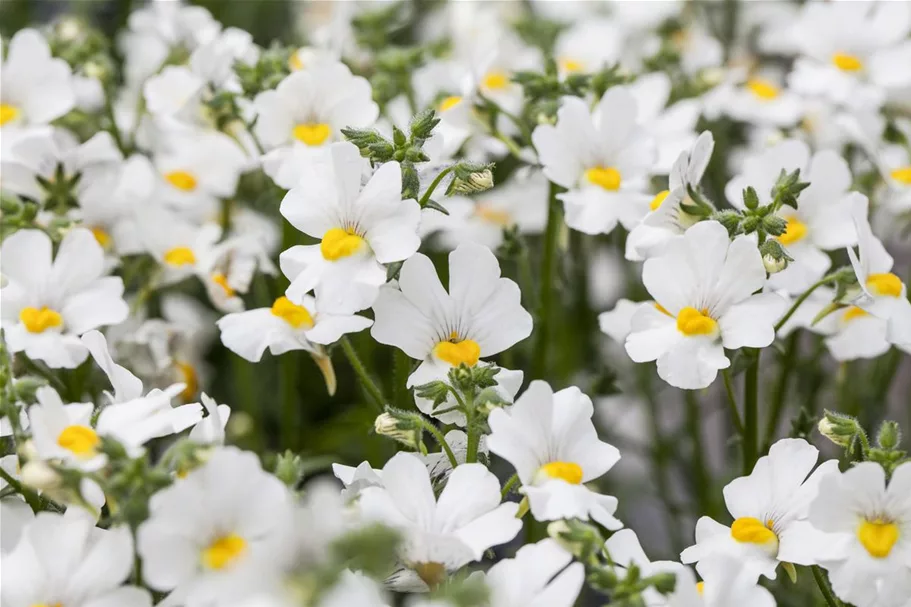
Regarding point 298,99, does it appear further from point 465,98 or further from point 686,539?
point 686,539

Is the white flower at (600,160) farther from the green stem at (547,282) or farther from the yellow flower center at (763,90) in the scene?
the yellow flower center at (763,90)

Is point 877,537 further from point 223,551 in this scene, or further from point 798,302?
point 223,551

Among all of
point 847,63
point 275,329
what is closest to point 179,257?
point 275,329

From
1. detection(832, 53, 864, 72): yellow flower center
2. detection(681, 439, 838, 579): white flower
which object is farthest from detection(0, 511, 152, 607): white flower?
detection(832, 53, 864, 72): yellow flower center

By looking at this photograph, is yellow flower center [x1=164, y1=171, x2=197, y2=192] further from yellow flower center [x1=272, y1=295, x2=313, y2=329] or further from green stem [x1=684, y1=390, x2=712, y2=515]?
green stem [x1=684, y1=390, x2=712, y2=515]

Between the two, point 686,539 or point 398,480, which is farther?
point 686,539

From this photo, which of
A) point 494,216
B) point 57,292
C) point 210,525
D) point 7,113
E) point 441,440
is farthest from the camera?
point 494,216

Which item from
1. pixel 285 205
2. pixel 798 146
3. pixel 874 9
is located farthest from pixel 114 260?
pixel 874 9
